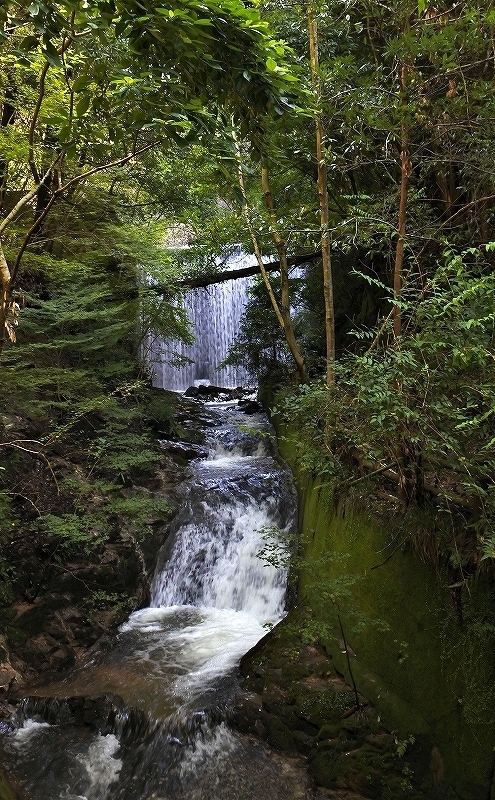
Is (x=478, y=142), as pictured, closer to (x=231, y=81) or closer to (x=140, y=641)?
(x=231, y=81)

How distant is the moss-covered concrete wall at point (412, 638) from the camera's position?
384cm

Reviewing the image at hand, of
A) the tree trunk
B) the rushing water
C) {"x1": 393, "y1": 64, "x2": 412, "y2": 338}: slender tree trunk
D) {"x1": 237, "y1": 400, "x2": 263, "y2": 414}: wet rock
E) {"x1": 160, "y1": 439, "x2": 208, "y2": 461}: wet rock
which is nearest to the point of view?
{"x1": 393, "y1": 64, "x2": 412, "y2": 338}: slender tree trunk

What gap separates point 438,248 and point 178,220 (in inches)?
235

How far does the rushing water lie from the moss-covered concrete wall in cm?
97

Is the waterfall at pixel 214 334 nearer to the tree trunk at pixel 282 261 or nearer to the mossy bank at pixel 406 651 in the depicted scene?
the tree trunk at pixel 282 261

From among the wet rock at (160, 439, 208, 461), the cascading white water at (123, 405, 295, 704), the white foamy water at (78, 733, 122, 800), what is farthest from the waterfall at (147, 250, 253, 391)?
the white foamy water at (78, 733, 122, 800)

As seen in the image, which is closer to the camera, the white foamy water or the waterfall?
the white foamy water

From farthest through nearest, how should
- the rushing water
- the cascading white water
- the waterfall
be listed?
the waterfall, the cascading white water, the rushing water

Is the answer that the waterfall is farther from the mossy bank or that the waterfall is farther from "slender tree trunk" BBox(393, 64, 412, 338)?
"slender tree trunk" BBox(393, 64, 412, 338)

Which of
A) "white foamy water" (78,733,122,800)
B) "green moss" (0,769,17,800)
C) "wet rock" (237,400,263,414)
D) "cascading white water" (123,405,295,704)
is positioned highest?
"wet rock" (237,400,263,414)

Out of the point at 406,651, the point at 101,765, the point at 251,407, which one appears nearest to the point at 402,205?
the point at 406,651

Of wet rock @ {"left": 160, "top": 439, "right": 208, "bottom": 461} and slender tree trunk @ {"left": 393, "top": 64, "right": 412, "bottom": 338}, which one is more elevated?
slender tree trunk @ {"left": 393, "top": 64, "right": 412, "bottom": 338}

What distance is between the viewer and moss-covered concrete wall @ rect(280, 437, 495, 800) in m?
3.84

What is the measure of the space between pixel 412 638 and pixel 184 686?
253 centimetres
